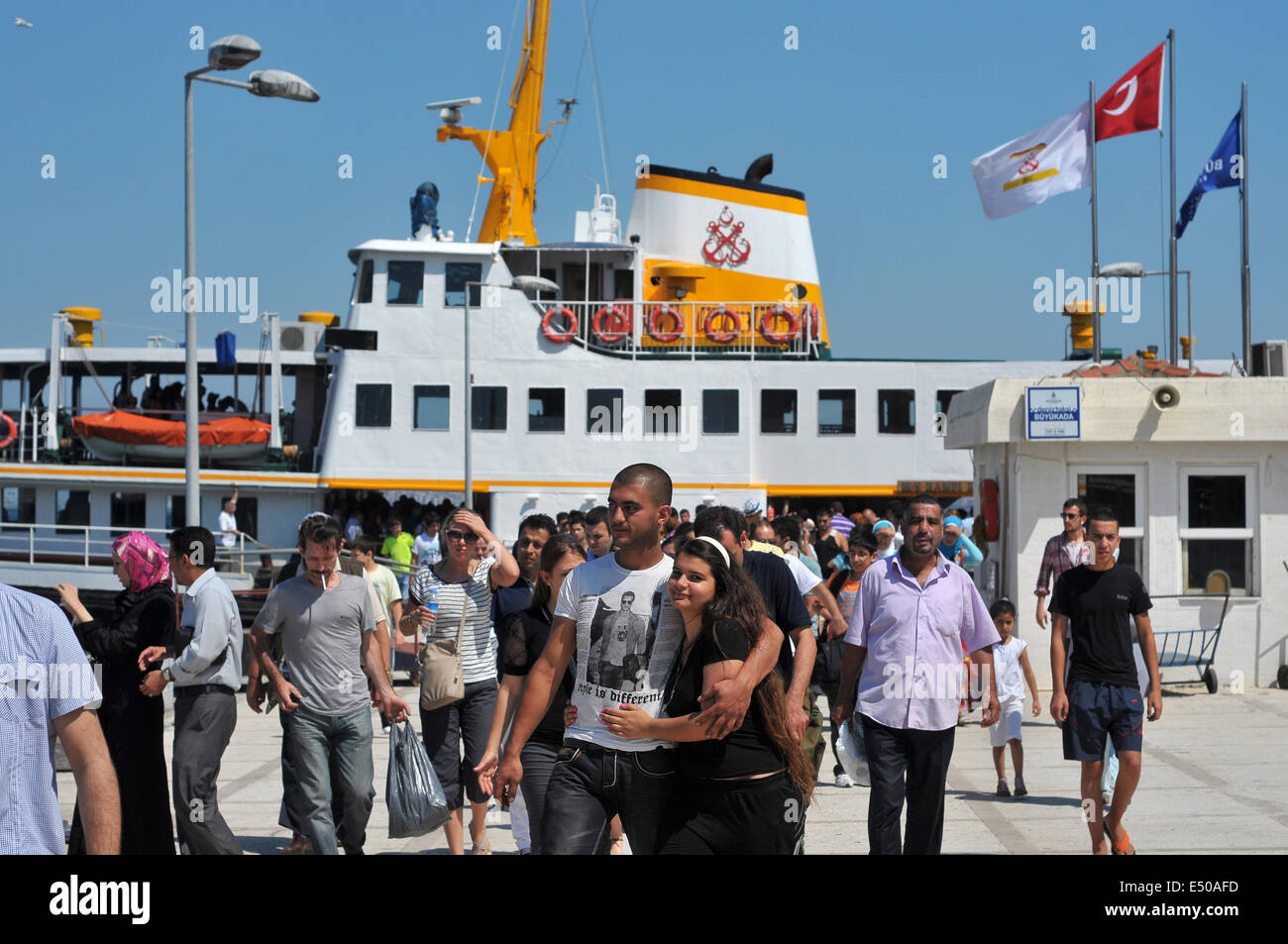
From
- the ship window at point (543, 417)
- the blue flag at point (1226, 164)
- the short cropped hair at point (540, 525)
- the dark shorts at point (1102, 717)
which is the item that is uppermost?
the blue flag at point (1226, 164)

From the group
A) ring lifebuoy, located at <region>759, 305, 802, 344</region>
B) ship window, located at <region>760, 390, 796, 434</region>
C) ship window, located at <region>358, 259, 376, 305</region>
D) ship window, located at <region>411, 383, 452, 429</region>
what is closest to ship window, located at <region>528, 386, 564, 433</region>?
ship window, located at <region>411, 383, 452, 429</region>

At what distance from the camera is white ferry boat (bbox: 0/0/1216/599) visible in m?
27.2

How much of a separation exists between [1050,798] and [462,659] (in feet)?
13.8

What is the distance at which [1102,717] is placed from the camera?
7090 mm

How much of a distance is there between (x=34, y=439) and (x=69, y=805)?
789 inches

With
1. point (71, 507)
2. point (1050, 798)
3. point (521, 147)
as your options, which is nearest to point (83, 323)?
point (71, 507)

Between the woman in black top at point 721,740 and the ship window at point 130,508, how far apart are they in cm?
2439

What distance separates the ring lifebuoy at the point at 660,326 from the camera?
2912cm

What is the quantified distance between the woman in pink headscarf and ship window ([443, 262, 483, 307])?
22.0 meters
